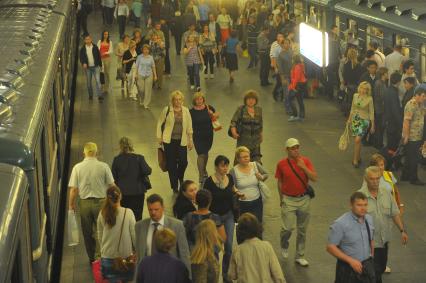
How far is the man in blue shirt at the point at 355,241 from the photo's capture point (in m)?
9.55

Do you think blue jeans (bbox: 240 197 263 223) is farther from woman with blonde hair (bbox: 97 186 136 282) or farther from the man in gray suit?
the man in gray suit

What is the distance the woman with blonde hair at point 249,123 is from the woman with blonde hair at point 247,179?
2.78 meters

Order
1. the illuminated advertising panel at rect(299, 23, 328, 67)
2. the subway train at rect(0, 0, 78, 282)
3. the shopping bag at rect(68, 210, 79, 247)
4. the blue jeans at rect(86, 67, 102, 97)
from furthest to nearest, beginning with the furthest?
the blue jeans at rect(86, 67, 102, 97), the illuminated advertising panel at rect(299, 23, 328, 67), the shopping bag at rect(68, 210, 79, 247), the subway train at rect(0, 0, 78, 282)

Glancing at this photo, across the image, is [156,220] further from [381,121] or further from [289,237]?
[381,121]

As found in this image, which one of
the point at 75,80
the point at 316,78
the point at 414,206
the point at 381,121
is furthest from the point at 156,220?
the point at 75,80

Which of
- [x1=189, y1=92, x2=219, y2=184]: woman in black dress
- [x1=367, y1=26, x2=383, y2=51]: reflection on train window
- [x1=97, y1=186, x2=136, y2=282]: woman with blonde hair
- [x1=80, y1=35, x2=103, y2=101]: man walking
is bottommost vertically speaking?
[x1=80, y1=35, x2=103, y2=101]: man walking

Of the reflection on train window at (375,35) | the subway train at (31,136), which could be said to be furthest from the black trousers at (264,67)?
the subway train at (31,136)

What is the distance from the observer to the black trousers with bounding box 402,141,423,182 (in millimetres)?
16094

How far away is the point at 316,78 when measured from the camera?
24.4 m

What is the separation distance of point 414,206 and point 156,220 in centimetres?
644

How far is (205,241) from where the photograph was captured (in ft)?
30.2

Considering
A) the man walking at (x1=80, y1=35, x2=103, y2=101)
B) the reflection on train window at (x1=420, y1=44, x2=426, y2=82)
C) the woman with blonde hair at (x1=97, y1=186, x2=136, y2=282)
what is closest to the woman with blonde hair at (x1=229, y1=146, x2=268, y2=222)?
the woman with blonde hair at (x1=97, y1=186, x2=136, y2=282)

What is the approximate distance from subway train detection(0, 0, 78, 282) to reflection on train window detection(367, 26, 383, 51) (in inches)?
308

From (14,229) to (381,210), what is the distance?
5121 mm
